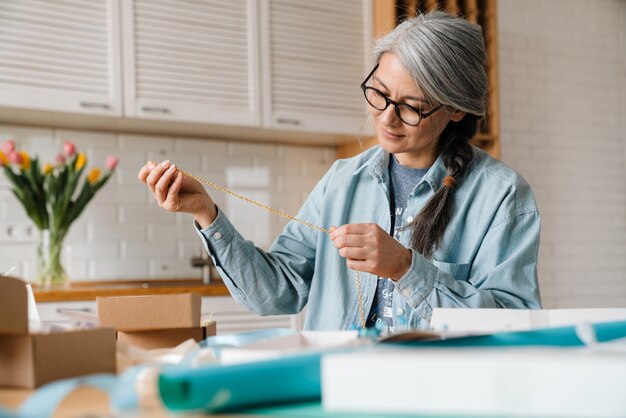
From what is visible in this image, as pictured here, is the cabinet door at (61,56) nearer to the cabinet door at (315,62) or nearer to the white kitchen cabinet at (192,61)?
the white kitchen cabinet at (192,61)

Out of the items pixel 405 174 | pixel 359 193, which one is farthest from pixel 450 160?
pixel 359 193

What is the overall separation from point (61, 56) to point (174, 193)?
1960 millimetres

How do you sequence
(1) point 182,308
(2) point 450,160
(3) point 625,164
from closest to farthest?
(1) point 182,308
(2) point 450,160
(3) point 625,164

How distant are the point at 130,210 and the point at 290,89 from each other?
1085 mm

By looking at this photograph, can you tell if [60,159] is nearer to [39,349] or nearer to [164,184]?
[164,184]

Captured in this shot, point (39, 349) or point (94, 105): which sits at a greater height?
point (94, 105)

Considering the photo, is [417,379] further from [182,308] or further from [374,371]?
[182,308]

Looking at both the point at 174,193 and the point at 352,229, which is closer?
the point at 352,229

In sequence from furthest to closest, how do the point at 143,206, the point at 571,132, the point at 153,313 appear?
1. the point at 571,132
2. the point at 143,206
3. the point at 153,313

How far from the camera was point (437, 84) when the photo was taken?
1.75 metres

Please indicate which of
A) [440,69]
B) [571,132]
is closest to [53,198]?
[440,69]

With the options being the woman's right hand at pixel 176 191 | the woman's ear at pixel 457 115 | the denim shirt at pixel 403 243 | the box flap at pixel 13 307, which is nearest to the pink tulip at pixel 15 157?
the denim shirt at pixel 403 243

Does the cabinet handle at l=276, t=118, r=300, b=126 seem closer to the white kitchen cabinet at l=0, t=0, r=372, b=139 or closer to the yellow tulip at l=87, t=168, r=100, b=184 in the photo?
the white kitchen cabinet at l=0, t=0, r=372, b=139

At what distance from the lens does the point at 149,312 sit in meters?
1.11
